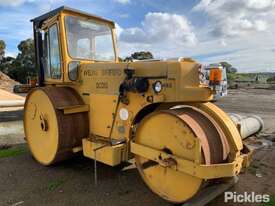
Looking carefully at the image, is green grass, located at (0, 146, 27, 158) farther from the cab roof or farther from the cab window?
the cab roof

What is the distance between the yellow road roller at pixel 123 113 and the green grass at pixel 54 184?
424mm

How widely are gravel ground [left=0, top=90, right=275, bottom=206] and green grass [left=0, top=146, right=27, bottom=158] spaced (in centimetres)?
29

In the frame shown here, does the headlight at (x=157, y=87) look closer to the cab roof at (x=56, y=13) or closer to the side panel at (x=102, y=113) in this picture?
the side panel at (x=102, y=113)

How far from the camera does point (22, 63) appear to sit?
38062 mm

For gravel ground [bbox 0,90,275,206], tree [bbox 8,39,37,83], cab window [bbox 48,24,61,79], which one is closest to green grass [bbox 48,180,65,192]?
gravel ground [bbox 0,90,275,206]

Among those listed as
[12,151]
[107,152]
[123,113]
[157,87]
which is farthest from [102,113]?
[12,151]

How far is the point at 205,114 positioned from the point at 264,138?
4.46 meters

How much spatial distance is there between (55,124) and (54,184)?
0.93 meters

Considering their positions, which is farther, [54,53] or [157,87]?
[54,53]

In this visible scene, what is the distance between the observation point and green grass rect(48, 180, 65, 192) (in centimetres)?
477

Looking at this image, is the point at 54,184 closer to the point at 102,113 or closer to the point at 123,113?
the point at 102,113

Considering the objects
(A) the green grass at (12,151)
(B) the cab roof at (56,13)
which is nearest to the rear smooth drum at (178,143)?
(B) the cab roof at (56,13)

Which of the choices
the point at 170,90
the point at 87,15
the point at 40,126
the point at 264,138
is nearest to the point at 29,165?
the point at 40,126

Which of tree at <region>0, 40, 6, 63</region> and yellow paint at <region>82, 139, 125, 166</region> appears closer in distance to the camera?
yellow paint at <region>82, 139, 125, 166</region>
